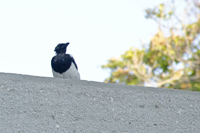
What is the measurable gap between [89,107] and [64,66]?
124 cm

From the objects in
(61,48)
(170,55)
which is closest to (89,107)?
(61,48)

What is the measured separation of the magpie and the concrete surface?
44.8 inches

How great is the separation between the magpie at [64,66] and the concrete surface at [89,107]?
114 centimetres

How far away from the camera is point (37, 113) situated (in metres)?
2.42

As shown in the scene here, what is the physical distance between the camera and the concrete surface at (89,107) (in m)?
2.40

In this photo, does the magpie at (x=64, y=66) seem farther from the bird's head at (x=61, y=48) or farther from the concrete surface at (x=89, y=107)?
the concrete surface at (x=89, y=107)

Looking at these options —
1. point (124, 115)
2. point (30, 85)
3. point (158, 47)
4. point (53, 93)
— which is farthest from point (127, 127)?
point (158, 47)

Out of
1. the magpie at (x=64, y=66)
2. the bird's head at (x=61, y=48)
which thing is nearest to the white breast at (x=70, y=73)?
the magpie at (x=64, y=66)

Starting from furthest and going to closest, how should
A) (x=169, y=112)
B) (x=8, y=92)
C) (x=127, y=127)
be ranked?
1. (x=169, y=112)
2. (x=127, y=127)
3. (x=8, y=92)

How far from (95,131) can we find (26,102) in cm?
51

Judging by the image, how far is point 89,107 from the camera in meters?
2.56

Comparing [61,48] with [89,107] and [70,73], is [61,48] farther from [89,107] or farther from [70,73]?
A: [89,107]

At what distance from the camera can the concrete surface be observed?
2396 millimetres

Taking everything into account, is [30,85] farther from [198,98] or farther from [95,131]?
[198,98]
